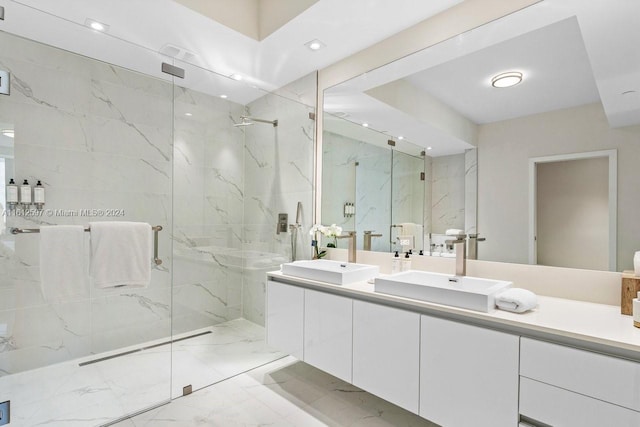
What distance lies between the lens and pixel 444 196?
86.0 inches

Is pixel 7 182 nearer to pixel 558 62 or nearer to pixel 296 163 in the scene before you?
pixel 296 163

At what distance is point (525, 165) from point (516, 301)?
83cm

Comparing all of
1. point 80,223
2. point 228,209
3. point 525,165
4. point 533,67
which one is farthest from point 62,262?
point 533,67

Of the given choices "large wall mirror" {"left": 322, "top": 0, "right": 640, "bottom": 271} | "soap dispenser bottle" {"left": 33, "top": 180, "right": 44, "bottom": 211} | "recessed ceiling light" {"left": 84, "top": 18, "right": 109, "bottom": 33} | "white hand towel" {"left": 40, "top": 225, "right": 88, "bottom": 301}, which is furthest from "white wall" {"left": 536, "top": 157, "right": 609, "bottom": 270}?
"recessed ceiling light" {"left": 84, "top": 18, "right": 109, "bottom": 33}

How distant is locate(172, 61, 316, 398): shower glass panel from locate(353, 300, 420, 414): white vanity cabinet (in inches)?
42.3

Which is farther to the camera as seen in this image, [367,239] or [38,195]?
[367,239]

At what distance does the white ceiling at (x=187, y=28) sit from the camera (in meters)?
1.99

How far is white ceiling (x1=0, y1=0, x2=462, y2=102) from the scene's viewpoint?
1.99m

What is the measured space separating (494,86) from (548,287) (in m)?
1.18

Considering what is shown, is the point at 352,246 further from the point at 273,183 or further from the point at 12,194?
the point at 12,194

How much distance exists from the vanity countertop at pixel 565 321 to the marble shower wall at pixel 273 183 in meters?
1.23

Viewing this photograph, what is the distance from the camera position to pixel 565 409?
1236mm

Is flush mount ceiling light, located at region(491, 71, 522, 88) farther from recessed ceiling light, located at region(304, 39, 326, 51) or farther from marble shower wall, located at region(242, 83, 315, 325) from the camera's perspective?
marble shower wall, located at region(242, 83, 315, 325)

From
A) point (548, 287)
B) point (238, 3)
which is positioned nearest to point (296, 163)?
point (238, 3)
